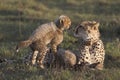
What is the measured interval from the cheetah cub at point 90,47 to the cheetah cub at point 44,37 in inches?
8.8

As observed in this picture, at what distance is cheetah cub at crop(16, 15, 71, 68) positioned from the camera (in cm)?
661

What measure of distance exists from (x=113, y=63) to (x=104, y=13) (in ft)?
21.8

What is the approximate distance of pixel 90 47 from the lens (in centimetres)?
686

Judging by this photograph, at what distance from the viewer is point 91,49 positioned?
22.5ft

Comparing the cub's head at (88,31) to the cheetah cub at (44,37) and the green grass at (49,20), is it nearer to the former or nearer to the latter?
the cheetah cub at (44,37)

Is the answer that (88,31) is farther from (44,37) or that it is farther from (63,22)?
(44,37)

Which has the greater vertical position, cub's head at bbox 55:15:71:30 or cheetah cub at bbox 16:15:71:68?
cub's head at bbox 55:15:71:30

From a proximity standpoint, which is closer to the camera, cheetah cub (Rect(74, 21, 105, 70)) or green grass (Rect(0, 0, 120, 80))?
green grass (Rect(0, 0, 120, 80))

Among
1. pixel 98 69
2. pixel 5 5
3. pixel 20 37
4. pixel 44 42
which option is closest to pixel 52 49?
pixel 44 42

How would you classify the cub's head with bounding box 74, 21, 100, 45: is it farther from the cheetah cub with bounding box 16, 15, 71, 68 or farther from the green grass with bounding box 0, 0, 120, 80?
the green grass with bounding box 0, 0, 120, 80

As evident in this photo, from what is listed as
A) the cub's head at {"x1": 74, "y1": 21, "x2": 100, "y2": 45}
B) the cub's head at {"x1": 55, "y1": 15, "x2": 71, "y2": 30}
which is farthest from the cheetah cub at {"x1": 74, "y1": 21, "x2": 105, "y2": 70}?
the cub's head at {"x1": 55, "y1": 15, "x2": 71, "y2": 30}

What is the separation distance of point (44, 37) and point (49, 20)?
5.50m

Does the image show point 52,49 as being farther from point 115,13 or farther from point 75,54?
point 115,13

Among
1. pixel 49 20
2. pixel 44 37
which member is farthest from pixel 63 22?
pixel 49 20
